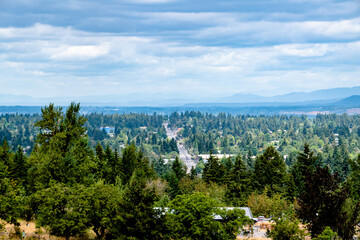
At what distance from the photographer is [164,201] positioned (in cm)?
4466

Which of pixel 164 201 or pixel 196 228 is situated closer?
pixel 196 228

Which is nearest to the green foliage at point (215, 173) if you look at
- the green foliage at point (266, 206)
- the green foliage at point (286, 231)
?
the green foliage at point (266, 206)

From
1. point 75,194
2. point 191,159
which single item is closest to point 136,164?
point 75,194

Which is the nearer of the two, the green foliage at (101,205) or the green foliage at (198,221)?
the green foliage at (101,205)

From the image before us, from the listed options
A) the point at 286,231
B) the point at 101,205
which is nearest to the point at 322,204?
the point at 286,231

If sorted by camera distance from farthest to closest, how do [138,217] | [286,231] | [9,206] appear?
[286,231] → [9,206] → [138,217]

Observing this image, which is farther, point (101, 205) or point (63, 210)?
point (101, 205)

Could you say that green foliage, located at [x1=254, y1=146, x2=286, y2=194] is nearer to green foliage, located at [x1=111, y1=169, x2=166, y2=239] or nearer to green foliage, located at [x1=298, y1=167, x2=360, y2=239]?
green foliage, located at [x1=298, y1=167, x2=360, y2=239]

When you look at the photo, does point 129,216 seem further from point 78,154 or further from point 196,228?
point 78,154

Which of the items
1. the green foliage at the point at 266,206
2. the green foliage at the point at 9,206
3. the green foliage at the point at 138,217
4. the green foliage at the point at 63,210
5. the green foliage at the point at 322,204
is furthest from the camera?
the green foliage at the point at 266,206

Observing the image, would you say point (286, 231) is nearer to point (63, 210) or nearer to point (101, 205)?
point (101, 205)

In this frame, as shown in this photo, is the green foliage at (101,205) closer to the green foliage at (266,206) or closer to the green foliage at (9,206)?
the green foliage at (9,206)

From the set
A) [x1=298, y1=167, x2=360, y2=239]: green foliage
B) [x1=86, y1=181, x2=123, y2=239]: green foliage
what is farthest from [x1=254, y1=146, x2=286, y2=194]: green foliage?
[x1=86, y1=181, x2=123, y2=239]: green foliage

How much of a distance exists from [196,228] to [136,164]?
36.6 metres
